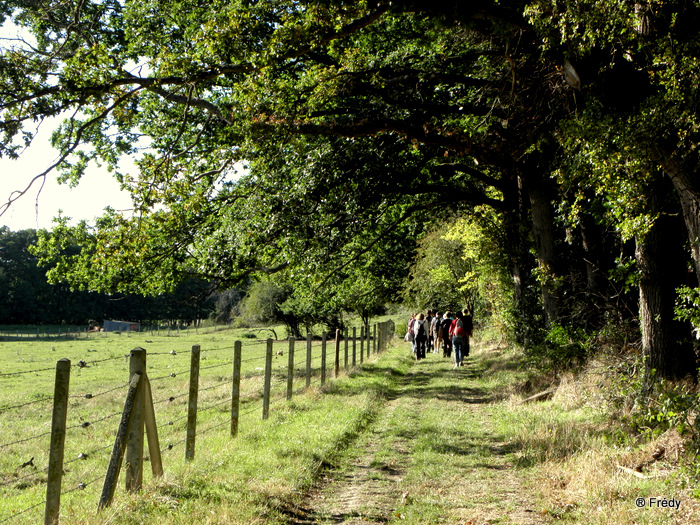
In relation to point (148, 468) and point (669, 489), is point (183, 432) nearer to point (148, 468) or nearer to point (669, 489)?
point (148, 468)

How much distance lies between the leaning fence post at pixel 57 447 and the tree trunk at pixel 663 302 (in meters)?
7.09

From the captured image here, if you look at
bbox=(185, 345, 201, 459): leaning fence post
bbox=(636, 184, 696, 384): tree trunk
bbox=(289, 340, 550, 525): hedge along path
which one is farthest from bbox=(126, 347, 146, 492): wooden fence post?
bbox=(636, 184, 696, 384): tree trunk

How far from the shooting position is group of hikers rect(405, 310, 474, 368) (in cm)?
1861

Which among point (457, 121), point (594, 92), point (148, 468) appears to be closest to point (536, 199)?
point (457, 121)

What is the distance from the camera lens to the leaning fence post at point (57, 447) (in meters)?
4.86

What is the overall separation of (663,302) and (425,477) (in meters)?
4.13

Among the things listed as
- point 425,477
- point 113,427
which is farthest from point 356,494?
point 113,427

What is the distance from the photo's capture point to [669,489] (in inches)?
221

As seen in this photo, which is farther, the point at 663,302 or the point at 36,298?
the point at 36,298

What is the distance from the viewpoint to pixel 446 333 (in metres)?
22.8

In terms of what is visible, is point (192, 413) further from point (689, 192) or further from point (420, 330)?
point (420, 330)

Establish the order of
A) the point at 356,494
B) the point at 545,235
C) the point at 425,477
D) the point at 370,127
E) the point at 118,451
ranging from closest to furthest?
the point at 118,451, the point at 356,494, the point at 425,477, the point at 370,127, the point at 545,235

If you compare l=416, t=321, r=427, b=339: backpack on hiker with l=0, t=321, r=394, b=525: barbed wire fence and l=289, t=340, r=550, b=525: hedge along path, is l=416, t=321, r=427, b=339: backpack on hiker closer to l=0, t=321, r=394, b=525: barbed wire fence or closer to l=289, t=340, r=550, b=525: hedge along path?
l=0, t=321, r=394, b=525: barbed wire fence

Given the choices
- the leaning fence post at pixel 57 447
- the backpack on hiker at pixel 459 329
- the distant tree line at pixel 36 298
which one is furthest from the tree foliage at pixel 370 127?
the distant tree line at pixel 36 298
